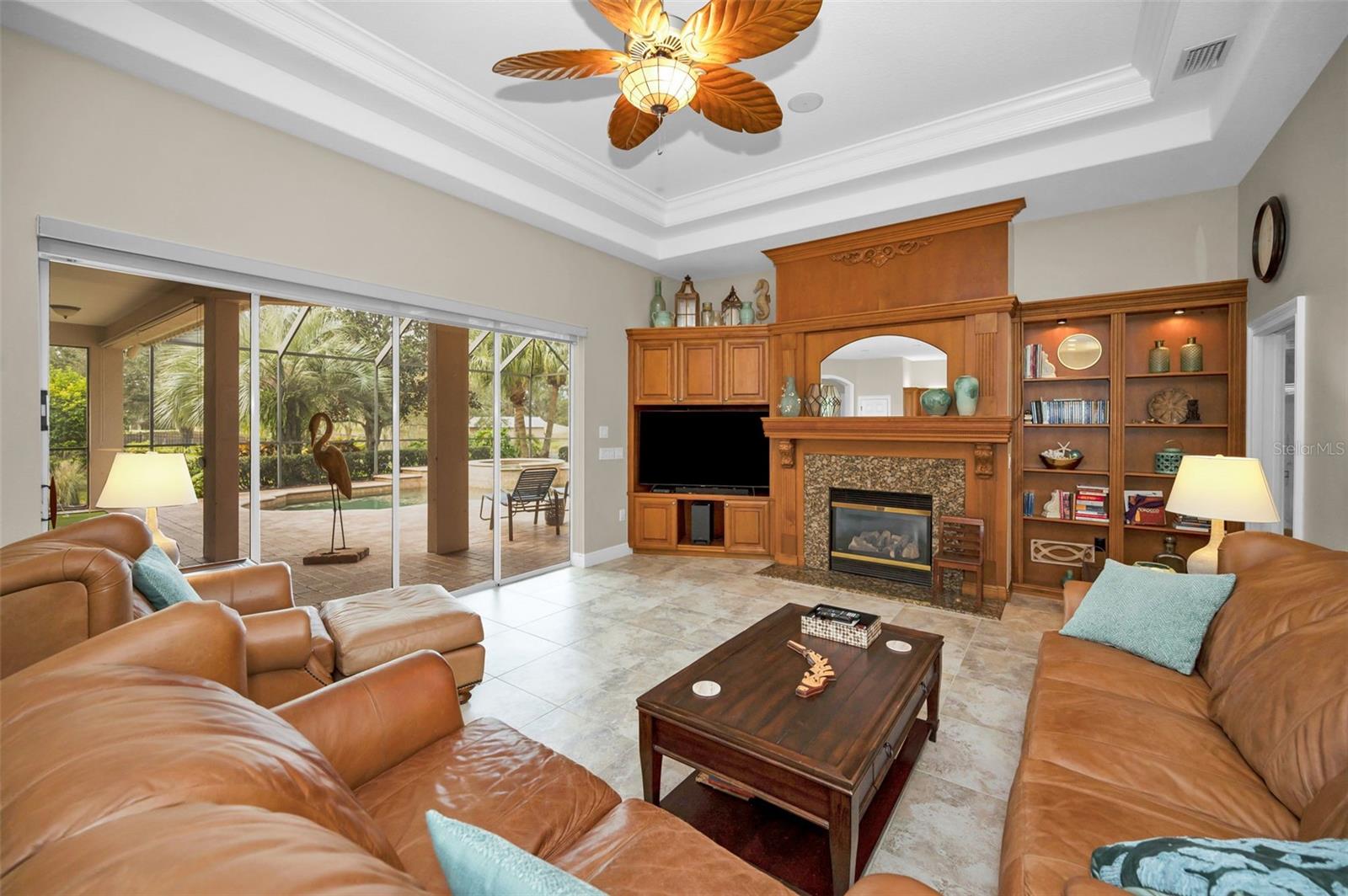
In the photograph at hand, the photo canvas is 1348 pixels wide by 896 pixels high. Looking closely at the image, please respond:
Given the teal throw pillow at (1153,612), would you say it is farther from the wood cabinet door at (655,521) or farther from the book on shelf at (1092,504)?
the wood cabinet door at (655,521)

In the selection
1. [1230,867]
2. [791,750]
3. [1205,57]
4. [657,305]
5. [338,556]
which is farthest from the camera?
[657,305]

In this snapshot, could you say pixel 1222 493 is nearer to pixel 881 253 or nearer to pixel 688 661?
pixel 688 661

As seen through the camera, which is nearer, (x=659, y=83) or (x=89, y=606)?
(x=89, y=606)

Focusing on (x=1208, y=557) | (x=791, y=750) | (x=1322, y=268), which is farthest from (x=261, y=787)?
(x=1322, y=268)

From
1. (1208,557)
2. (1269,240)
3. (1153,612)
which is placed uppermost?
(1269,240)

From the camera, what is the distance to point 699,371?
19.6ft

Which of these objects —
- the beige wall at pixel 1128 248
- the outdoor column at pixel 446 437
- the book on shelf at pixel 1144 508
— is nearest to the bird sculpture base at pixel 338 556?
the outdoor column at pixel 446 437

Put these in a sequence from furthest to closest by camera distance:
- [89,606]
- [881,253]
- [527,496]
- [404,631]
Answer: [527,496]
[881,253]
[404,631]
[89,606]

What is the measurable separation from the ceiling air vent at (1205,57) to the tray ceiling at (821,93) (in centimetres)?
5

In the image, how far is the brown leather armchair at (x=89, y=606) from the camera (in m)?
1.23

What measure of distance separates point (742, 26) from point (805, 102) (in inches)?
72.4

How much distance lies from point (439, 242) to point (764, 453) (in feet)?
11.9

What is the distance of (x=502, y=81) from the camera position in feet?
11.2

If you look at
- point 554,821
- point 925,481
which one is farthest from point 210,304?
point 925,481
